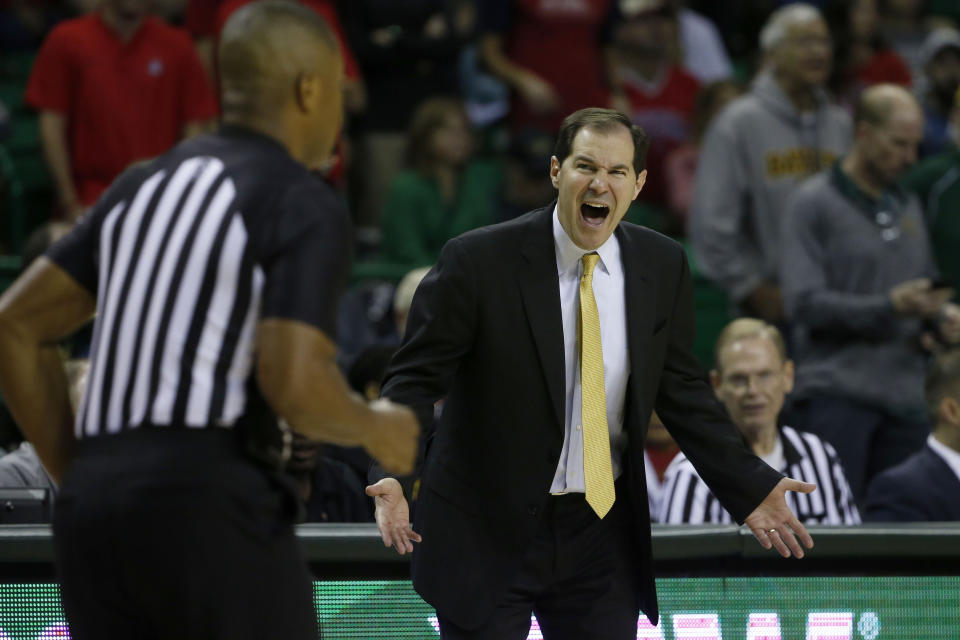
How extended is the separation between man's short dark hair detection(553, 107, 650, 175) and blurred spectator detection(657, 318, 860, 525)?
1.64 m

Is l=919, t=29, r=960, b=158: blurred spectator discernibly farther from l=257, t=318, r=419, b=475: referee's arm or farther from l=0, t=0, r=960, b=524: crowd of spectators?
l=257, t=318, r=419, b=475: referee's arm

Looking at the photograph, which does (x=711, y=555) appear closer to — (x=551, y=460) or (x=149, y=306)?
(x=551, y=460)

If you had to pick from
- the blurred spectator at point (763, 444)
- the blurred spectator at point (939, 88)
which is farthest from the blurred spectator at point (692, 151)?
the blurred spectator at point (763, 444)

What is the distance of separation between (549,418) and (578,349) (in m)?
0.17

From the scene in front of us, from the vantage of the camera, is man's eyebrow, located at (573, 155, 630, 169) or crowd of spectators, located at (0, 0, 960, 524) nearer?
man's eyebrow, located at (573, 155, 630, 169)

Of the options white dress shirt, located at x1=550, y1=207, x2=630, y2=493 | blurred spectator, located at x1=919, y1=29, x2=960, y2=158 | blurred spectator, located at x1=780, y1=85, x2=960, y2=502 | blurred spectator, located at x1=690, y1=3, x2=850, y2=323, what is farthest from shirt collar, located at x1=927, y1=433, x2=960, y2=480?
blurred spectator, located at x1=919, y1=29, x2=960, y2=158

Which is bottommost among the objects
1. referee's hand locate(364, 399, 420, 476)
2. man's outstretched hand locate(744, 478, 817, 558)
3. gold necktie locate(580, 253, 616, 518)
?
man's outstretched hand locate(744, 478, 817, 558)

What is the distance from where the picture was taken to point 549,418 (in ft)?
10.0

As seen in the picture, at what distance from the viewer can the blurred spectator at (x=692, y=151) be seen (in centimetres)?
773

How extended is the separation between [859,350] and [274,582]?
3957mm

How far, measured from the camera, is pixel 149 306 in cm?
220

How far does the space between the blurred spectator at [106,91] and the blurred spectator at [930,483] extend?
13.1ft

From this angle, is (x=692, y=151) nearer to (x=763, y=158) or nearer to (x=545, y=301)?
(x=763, y=158)

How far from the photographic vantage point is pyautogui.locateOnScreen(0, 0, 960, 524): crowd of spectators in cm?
501
